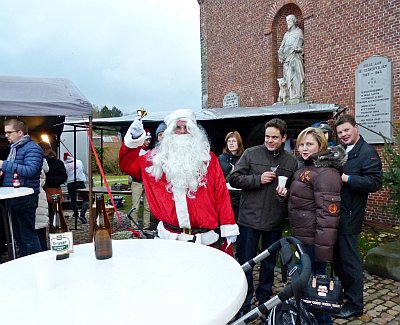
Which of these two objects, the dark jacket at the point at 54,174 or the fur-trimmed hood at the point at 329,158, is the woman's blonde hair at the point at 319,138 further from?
the dark jacket at the point at 54,174

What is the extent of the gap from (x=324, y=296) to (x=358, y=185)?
3.40ft

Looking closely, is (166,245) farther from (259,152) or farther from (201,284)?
(259,152)

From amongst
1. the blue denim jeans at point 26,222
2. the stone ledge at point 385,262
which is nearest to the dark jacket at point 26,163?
the blue denim jeans at point 26,222

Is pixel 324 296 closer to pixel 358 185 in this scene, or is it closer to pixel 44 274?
pixel 358 185

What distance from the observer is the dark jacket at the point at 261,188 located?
3191 mm

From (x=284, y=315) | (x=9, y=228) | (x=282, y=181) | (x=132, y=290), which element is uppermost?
(x=282, y=181)

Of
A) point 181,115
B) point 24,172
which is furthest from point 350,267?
point 24,172

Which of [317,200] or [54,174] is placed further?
[54,174]

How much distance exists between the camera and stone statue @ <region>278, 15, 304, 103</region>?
30.3 feet

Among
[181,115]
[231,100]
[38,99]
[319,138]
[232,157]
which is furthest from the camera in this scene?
[231,100]

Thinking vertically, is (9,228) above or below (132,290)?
below

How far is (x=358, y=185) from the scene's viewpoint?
308cm

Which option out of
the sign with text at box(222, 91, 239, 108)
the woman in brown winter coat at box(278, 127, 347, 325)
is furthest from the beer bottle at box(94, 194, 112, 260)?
the sign with text at box(222, 91, 239, 108)

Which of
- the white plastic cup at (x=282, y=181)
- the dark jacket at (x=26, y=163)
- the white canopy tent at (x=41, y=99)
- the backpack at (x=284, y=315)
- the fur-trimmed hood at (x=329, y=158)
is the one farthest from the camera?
the white canopy tent at (x=41, y=99)
